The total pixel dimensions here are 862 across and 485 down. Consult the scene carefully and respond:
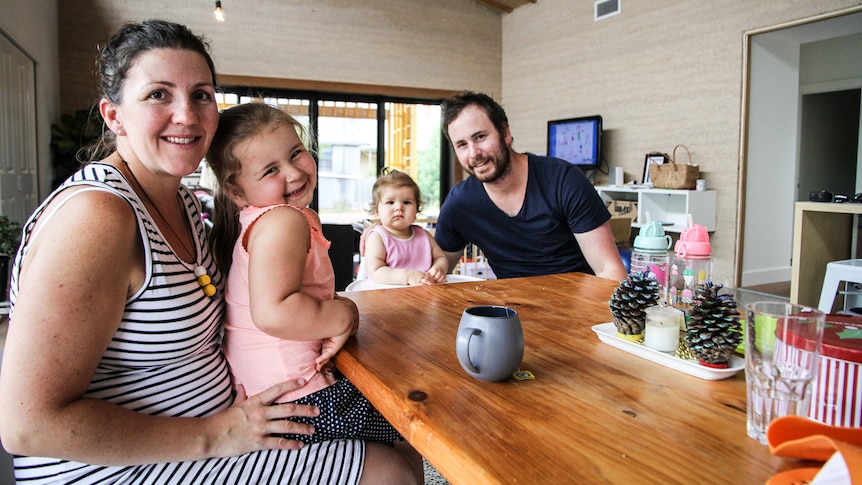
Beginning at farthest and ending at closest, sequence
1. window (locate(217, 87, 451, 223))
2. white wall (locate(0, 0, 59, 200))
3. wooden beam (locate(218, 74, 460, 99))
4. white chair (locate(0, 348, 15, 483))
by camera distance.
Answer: window (locate(217, 87, 451, 223)) < wooden beam (locate(218, 74, 460, 99)) < white wall (locate(0, 0, 59, 200)) < white chair (locate(0, 348, 15, 483))

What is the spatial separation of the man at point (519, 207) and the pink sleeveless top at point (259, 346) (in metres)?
1.20

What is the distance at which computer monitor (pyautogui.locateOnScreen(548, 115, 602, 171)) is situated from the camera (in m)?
6.47

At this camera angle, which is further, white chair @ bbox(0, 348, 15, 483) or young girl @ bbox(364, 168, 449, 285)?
young girl @ bbox(364, 168, 449, 285)

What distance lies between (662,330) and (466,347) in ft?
1.18

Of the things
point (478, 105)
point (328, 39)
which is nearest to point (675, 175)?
point (478, 105)

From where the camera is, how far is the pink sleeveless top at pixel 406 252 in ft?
7.72

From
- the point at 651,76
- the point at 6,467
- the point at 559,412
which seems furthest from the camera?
the point at 651,76

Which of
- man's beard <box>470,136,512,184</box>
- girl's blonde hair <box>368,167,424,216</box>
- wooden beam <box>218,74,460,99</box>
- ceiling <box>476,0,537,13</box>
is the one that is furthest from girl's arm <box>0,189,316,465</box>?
ceiling <box>476,0,537,13</box>

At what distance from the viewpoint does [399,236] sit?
7.95 feet

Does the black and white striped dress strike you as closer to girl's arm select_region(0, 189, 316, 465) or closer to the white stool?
girl's arm select_region(0, 189, 316, 465)

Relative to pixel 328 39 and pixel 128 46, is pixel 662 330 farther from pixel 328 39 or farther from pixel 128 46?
pixel 328 39

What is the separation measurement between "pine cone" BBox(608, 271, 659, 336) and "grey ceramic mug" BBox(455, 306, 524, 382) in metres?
0.29

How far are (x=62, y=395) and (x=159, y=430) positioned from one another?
0.16 metres

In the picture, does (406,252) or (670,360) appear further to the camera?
(406,252)
